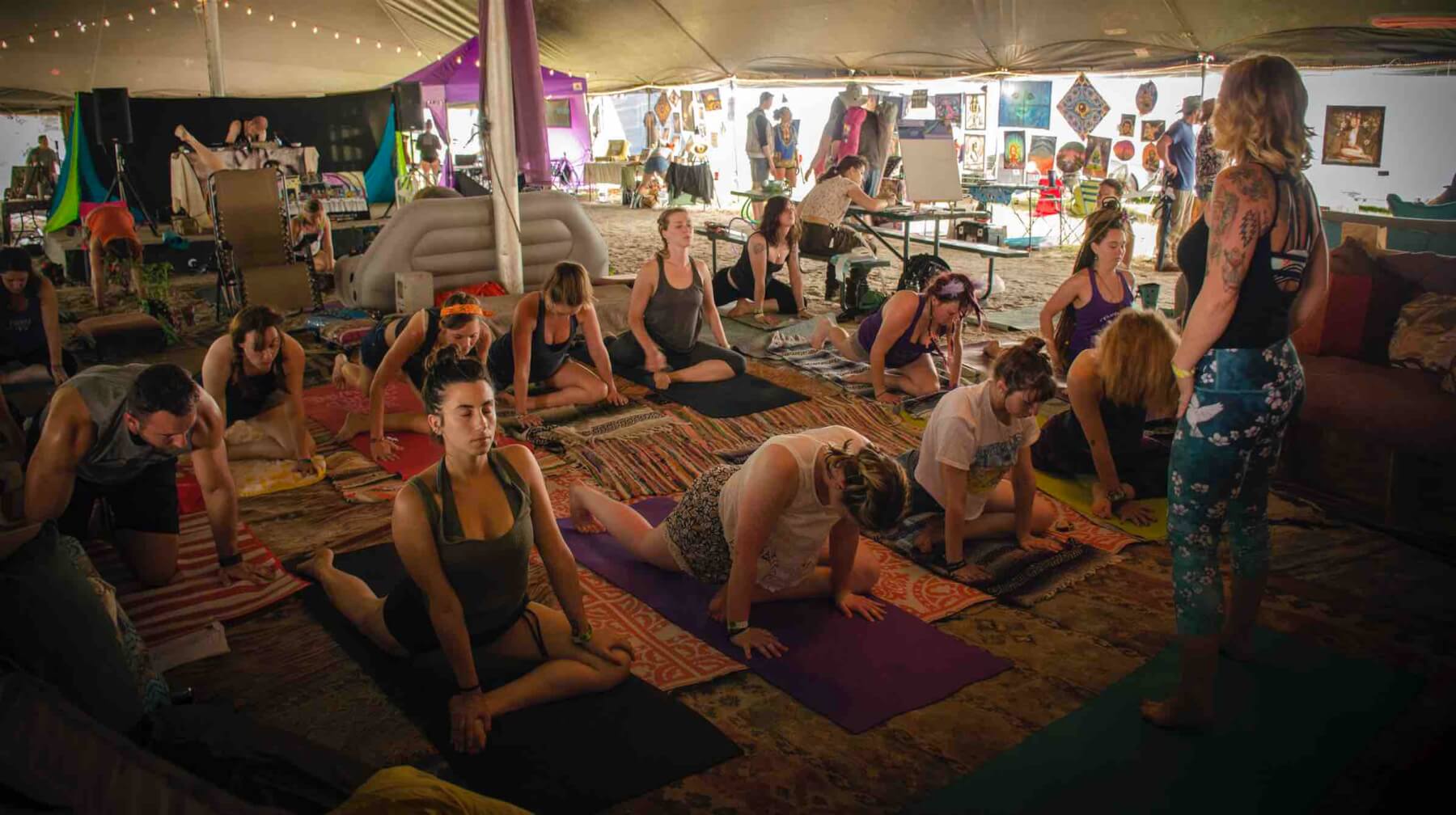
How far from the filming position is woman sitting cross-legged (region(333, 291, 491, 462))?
15.6ft

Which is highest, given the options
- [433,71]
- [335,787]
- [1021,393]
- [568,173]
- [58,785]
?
[433,71]

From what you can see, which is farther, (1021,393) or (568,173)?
(568,173)

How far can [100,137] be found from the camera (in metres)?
10.7

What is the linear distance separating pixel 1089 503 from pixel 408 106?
11.3 meters

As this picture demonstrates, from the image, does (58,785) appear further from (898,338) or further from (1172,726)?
(898,338)

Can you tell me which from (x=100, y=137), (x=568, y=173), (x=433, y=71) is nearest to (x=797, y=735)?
(x=100, y=137)

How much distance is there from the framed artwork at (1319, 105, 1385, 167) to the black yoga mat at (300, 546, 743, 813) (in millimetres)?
9608

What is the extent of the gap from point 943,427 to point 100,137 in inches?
423

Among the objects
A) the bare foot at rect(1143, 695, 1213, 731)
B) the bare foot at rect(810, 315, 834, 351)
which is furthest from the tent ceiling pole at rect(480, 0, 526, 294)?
the bare foot at rect(1143, 695, 1213, 731)

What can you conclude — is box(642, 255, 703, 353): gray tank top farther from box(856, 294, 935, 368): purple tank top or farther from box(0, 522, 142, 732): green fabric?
box(0, 522, 142, 732): green fabric

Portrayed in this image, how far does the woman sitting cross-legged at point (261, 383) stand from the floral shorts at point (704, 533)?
6.94 feet

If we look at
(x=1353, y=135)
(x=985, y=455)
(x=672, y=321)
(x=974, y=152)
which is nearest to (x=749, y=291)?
(x=672, y=321)

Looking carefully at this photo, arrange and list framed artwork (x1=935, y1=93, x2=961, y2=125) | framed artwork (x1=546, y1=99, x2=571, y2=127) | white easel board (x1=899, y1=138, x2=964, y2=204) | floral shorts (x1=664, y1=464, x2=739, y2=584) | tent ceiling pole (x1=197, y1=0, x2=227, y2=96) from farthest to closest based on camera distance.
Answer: framed artwork (x1=546, y1=99, x2=571, y2=127)
framed artwork (x1=935, y1=93, x2=961, y2=125)
tent ceiling pole (x1=197, y1=0, x2=227, y2=96)
white easel board (x1=899, y1=138, x2=964, y2=204)
floral shorts (x1=664, y1=464, x2=739, y2=584)

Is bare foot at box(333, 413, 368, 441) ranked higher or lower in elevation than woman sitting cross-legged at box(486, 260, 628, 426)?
lower
